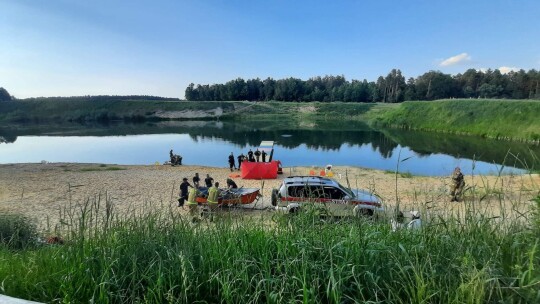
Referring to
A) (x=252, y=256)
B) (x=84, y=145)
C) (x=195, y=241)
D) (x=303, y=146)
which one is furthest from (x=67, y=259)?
(x=84, y=145)

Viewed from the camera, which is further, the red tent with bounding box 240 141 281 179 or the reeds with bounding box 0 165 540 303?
the red tent with bounding box 240 141 281 179

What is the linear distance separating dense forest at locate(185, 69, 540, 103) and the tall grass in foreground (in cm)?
12095

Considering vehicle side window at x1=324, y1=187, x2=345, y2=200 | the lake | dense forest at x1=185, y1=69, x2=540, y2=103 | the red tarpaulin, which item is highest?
dense forest at x1=185, y1=69, x2=540, y2=103

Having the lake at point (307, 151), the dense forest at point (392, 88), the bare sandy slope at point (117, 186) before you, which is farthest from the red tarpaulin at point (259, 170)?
the dense forest at point (392, 88)

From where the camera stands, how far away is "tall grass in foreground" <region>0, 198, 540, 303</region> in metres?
2.75

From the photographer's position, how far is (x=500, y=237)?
133 inches

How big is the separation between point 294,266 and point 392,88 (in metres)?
145

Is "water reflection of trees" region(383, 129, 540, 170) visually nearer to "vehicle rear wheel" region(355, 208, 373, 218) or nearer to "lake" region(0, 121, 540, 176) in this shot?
"lake" region(0, 121, 540, 176)

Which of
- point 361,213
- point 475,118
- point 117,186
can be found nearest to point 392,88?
point 475,118

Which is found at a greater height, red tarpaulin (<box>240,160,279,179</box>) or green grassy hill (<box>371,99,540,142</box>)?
green grassy hill (<box>371,99,540,142</box>)

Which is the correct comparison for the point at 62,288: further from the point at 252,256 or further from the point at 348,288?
the point at 348,288

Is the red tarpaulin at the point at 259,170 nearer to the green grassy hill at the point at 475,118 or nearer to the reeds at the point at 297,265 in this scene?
the reeds at the point at 297,265

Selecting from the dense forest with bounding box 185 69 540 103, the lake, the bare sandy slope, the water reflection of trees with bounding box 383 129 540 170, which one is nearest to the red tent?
the bare sandy slope

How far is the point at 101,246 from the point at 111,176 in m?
22.5
